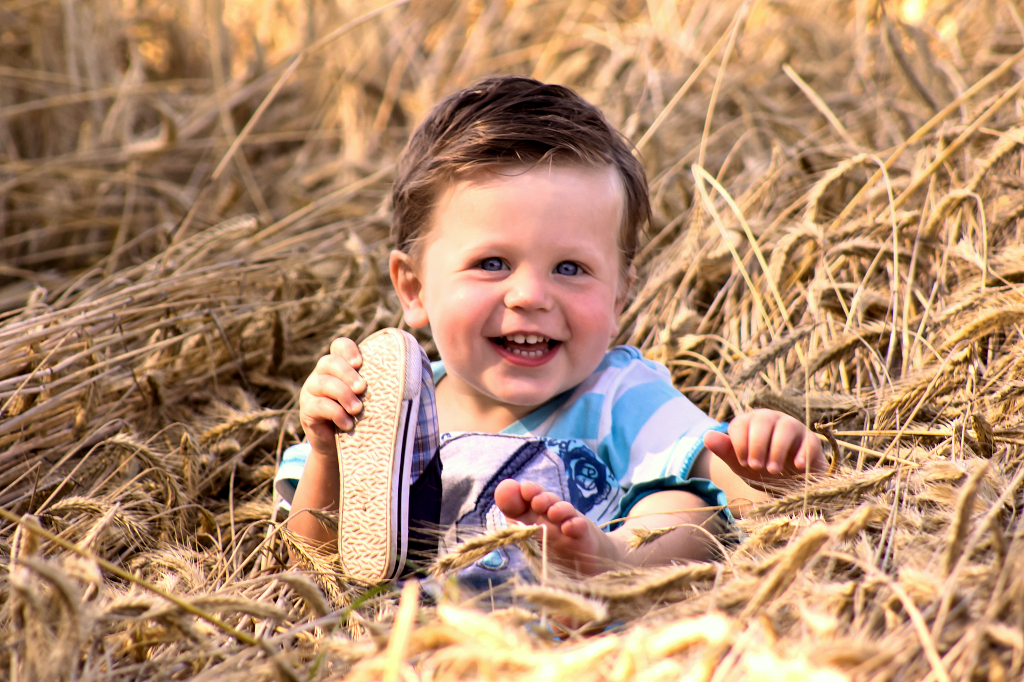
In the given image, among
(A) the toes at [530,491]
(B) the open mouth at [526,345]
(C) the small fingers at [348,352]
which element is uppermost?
(B) the open mouth at [526,345]

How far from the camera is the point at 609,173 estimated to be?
1.83 meters

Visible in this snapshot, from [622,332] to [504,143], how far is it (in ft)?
3.71

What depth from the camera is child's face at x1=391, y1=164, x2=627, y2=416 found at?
1704 millimetres

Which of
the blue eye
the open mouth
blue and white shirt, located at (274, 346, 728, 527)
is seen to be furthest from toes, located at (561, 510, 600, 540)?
the blue eye

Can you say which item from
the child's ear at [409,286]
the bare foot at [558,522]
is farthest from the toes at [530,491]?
the child's ear at [409,286]

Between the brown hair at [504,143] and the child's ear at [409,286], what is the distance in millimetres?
39

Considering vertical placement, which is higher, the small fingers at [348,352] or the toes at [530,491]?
the small fingers at [348,352]

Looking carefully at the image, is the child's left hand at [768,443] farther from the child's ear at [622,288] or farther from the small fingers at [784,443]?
the child's ear at [622,288]

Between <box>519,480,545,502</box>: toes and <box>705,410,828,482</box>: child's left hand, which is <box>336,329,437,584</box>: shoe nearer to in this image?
<box>519,480,545,502</box>: toes

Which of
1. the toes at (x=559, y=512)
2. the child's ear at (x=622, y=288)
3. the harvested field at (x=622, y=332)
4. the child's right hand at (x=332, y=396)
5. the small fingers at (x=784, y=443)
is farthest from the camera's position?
the child's ear at (x=622, y=288)

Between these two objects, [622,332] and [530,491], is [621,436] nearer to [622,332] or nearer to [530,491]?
[530,491]

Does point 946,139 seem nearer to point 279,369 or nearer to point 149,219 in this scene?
point 279,369

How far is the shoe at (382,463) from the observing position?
1.50 meters

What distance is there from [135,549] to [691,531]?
4.34 feet
